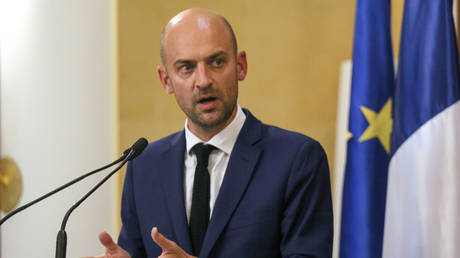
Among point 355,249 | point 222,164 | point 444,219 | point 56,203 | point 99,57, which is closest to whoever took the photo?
point 222,164

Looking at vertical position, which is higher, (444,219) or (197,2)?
(197,2)

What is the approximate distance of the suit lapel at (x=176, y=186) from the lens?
1.97m

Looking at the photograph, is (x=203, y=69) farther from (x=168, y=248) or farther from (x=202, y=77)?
(x=168, y=248)

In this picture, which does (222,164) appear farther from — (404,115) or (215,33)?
(404,115)

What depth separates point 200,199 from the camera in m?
2.00

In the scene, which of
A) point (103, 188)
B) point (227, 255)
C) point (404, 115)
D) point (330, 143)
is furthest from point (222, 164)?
point (330, 143)

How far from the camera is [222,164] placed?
81.4 inches

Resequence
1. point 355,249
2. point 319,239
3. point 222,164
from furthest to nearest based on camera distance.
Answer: point 355,249, point 222,164, point 319,239

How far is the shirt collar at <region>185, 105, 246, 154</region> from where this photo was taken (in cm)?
205

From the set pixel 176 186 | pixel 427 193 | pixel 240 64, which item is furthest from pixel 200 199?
pixel 427 193

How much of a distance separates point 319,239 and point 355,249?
4.14 ft

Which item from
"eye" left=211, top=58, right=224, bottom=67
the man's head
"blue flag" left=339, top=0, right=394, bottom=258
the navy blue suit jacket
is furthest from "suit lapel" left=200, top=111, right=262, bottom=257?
"blue flag" left=339, top=0, right=394, bottom=258

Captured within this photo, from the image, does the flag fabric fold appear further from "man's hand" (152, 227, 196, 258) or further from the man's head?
"man's hand" (152, 227, 196, 258)

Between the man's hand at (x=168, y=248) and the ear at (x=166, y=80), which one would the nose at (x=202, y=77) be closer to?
the ear at (x=166, y=80)
